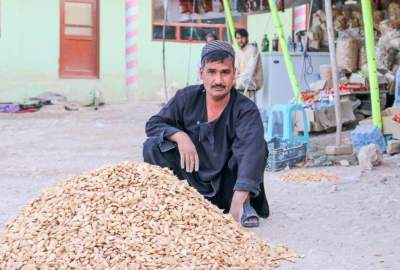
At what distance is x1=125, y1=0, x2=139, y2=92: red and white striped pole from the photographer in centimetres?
1401

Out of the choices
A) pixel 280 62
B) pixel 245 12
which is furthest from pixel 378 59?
pixel 245 12

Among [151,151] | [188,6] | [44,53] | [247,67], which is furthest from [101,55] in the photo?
[151,151]

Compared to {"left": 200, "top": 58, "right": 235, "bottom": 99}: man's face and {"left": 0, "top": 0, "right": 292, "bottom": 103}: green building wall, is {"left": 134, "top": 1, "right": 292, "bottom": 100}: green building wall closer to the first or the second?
{"left": 0, "top": 0, "right": 292, "bottom": 103}: green building wall

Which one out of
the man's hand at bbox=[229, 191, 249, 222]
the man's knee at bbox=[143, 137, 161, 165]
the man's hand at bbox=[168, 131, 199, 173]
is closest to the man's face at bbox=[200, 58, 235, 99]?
the man's hand at bbox=[168, 131, 199, 173]

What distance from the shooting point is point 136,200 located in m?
3.30

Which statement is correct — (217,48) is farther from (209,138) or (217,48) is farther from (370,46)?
(370,46)

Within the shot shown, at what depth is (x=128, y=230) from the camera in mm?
3105

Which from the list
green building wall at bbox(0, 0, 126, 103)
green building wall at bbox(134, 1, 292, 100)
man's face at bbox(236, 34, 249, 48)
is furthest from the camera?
green building wall at bbox(134, 1, 292, 100)

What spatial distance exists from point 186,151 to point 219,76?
17.0 inches

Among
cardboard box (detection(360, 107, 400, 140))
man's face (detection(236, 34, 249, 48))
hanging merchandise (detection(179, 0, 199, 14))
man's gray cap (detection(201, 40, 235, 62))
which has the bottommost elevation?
cardboard box (detection(360, 107, 400, 140))

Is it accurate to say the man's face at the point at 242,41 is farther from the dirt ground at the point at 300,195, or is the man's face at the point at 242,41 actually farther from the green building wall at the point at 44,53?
the green building wall at the point at 44,53

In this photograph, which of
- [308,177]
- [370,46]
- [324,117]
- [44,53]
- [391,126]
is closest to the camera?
[308,177]

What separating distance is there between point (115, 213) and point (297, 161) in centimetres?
327

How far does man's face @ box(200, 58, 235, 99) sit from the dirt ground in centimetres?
78
